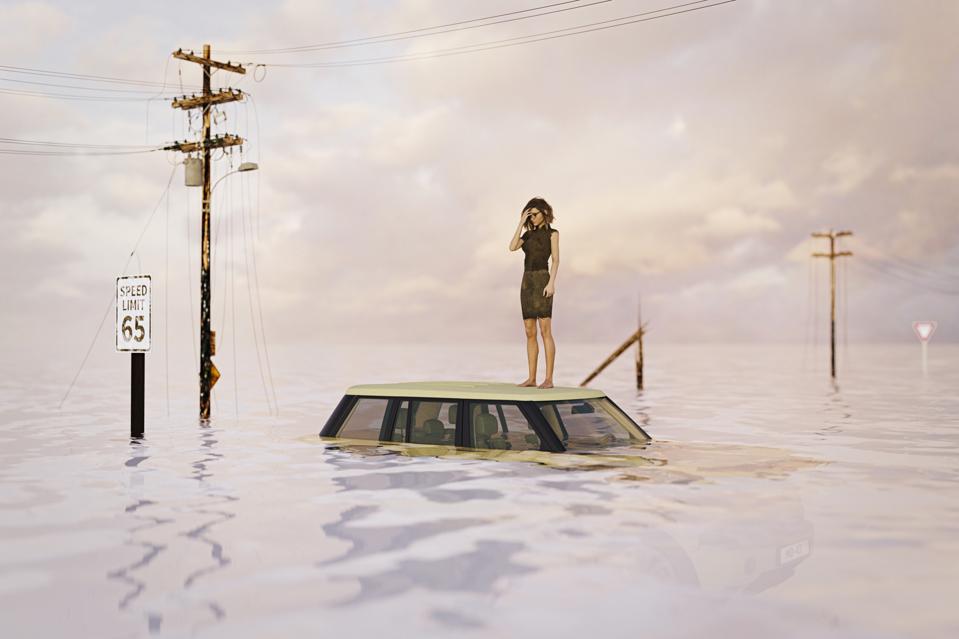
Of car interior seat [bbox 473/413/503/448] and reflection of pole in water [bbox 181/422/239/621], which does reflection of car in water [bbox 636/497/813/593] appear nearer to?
reflection of pole in water [bbox 181/422/239/621]

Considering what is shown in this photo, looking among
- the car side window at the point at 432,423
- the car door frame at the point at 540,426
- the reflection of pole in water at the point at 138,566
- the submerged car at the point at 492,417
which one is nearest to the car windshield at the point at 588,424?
the submerged car at the point at 492,417

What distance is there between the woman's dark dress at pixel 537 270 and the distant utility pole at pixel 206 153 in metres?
14.6

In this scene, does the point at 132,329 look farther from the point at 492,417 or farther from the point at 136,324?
the point at 492,417

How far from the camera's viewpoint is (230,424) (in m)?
24.9

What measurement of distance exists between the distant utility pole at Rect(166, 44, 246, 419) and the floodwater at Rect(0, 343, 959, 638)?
10.1 metres

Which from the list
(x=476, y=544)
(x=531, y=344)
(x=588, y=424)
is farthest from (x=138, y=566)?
(x=531, y=344)

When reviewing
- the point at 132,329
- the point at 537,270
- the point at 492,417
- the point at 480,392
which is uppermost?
the point at 537,270

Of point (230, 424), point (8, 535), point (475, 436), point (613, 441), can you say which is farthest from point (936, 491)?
point (230, 424)

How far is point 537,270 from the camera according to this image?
1509 centimetres

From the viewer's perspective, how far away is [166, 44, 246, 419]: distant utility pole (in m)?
27.5

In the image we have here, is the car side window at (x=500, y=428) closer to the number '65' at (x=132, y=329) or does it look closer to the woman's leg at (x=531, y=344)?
the woman's leg at (x=531, y=344)

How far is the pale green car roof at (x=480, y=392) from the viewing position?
501 inches

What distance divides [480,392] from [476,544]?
469 cm

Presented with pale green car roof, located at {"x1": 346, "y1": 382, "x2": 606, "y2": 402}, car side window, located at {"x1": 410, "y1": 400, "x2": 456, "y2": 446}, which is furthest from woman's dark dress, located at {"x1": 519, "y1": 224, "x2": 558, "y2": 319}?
car side window, located at {"x1": 410, "y1": 400, "x2": 456, "y2": 446}
